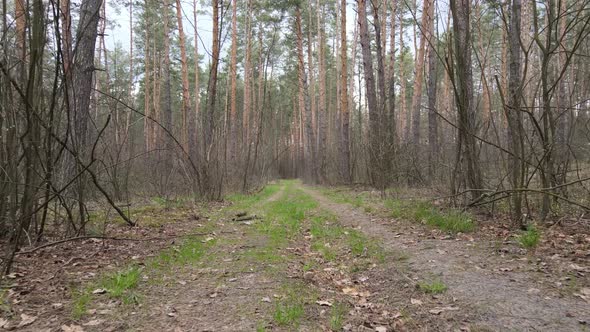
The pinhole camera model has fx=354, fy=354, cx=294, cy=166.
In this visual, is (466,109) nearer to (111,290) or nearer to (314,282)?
(314,282)

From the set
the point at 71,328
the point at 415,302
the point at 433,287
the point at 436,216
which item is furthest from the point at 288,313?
the point at 436,216

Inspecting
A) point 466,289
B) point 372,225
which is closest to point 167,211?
point 372,225

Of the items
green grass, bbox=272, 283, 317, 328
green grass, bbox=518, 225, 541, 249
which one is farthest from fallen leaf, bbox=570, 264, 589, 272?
green grass, bbox=272, 283, 317, 328

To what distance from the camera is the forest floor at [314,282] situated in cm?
278

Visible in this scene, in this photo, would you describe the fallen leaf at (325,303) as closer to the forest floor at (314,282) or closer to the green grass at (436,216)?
the forest floor at (314,282)

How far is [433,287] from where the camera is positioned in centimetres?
337

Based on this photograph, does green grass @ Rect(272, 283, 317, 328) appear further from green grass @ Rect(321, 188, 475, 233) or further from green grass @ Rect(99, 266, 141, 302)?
green grass @ Rect(321, 188, 475, 233)

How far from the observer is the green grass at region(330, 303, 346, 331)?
283 cm

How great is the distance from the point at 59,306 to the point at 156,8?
79.1 ft

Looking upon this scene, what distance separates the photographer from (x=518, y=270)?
3604mm

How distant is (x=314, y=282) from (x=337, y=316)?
914mm

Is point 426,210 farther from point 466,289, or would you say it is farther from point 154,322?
point 154,322

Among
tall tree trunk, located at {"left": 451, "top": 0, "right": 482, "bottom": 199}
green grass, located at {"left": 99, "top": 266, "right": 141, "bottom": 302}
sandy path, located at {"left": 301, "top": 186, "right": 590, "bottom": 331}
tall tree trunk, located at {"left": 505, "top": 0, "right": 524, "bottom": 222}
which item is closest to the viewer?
sandy path, located at {"left": 301, "top": 186, "right": 590, "bottom": 331}

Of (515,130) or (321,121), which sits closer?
(515,130)
